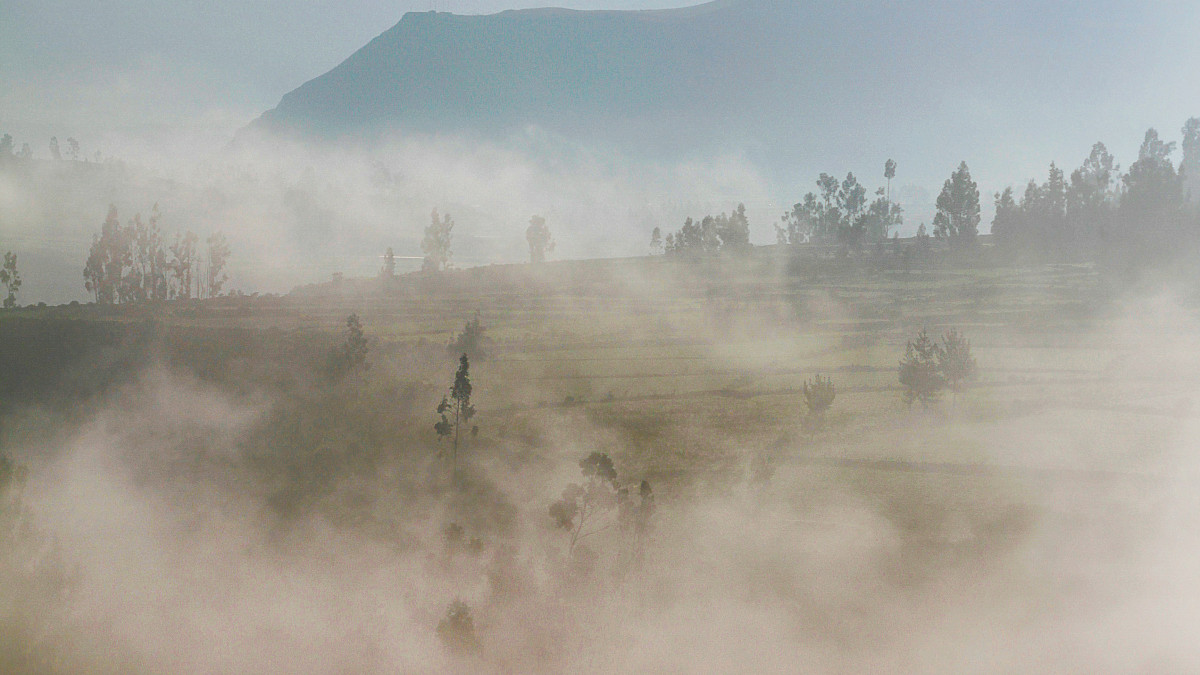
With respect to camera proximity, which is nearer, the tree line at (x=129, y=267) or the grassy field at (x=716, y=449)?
the grassy field at (x=716, y=449)

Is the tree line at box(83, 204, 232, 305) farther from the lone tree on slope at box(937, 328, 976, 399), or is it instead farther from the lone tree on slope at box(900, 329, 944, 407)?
the lone tree on slope at box(937, 328, 976, 399)

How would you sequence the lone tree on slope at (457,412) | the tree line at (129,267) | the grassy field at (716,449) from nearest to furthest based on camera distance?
the grassy field at (716,449) < the lone tree on slope at (457,412) < the tree line at (129,267)

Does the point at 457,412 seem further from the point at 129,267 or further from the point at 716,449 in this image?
the point at 129,267

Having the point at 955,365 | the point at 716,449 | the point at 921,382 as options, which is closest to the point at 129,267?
the point at 716,449

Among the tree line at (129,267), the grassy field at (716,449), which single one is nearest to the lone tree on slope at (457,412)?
the grassy field at (716,449)

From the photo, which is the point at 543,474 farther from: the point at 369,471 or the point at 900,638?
the point at 900,638

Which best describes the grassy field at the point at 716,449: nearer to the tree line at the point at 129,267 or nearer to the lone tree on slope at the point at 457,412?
the lone tree on slope at the point at 457,412

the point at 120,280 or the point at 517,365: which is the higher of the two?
the point at 120,280

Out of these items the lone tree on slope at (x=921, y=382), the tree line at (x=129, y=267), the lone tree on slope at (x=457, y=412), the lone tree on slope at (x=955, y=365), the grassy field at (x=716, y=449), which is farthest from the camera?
the tree line at (x=129, y=267)

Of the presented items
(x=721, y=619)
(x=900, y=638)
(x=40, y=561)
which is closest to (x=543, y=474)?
(x=721, y=619)

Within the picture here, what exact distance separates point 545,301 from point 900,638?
324 feet

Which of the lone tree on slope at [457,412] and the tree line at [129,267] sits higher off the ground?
the tree line at [129,267]

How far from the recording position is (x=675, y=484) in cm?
7362

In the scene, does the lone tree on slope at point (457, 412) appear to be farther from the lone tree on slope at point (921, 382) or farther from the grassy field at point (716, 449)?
the lone tree on slope at point (921, 382)
